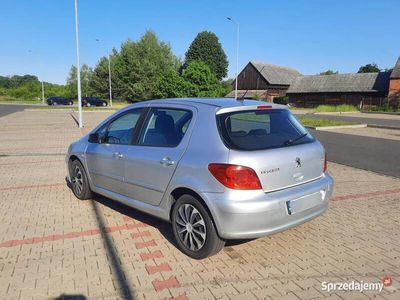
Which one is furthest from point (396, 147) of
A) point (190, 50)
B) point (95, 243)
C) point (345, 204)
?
point (190, 50)

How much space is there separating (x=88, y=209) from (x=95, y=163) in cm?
75

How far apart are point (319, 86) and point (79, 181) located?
59638 millimetres

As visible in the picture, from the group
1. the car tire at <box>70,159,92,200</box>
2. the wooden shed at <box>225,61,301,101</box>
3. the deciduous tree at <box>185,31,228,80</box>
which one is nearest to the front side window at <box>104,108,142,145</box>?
the car tire at <box>70,159,92,200</box>

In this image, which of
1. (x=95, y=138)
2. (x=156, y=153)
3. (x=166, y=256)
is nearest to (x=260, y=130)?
(x=156, y=153)

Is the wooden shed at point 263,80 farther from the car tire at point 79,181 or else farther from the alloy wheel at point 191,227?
the alloy wheel at point 191,227

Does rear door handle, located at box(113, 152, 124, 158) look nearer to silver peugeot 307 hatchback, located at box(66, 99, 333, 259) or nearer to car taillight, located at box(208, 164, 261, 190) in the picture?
silver peugeot 307 hatchback, located at box(66, 99, 333, 259)

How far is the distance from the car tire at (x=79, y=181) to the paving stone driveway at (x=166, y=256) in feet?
0.41

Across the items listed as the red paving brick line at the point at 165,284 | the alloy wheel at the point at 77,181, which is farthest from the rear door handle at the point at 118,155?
the red paving brick line at the point at 165,284

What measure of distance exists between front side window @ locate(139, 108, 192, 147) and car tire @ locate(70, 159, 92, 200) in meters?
1.75

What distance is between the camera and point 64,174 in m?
8.10

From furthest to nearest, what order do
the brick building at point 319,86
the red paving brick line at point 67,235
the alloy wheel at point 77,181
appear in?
the brick building at point 319,86 → the alloy wheel at point 77,181 → the red paving brick line at point 67,235

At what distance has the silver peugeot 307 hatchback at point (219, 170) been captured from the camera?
3531 millimetres

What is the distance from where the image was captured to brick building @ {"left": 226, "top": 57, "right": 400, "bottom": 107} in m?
53.5

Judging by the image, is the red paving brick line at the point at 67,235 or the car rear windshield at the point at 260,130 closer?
the car rear windshield at the point at 260,130
